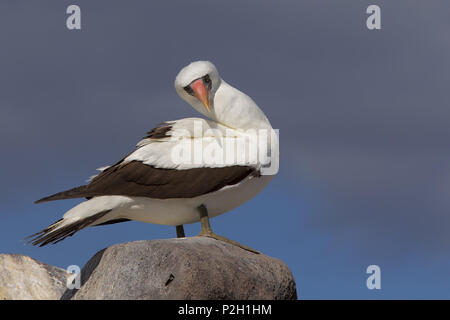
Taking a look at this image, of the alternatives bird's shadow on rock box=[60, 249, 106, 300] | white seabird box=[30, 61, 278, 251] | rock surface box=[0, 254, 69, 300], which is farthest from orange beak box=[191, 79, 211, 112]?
rock surface box=[0, 254, 69, 300]

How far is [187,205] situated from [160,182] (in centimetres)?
61

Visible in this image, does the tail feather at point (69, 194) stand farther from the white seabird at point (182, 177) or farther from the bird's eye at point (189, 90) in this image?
the bird's eye at point (189, 90)

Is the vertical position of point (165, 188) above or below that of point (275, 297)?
above

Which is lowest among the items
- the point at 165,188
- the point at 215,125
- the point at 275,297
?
the point at 275,297

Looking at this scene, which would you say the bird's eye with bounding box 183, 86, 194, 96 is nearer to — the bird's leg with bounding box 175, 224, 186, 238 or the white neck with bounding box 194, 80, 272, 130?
the white neck with bounding box 194, 80, 272, 130

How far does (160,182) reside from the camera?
11656 millimetres

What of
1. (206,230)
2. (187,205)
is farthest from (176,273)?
(187,205)
